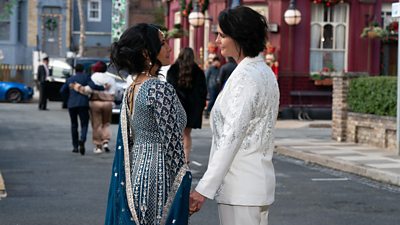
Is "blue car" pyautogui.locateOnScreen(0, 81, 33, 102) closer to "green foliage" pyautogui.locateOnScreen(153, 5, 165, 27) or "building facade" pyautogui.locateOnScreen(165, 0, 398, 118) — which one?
"building facade" pyautogui.locateOnScreen(165, 0, 398, 118)

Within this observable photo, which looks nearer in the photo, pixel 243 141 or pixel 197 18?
pixel 243 141

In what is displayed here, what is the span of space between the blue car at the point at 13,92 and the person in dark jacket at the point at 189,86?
23.0 meters

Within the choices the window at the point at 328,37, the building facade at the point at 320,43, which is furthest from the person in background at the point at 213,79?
the window at the point at 328,37

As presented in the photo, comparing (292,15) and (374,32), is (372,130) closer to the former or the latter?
(292,15)

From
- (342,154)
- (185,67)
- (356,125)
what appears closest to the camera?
(185,67)

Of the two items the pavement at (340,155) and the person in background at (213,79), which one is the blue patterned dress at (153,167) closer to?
the pavement at (340,155)

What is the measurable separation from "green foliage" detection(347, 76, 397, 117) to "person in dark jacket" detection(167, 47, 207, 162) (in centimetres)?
465

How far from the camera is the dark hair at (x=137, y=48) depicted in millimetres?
4840

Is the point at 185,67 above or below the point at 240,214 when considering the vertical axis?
above

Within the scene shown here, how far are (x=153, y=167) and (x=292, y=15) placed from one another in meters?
20.1

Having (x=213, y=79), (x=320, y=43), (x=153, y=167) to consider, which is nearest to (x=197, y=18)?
(x=213, y=79)

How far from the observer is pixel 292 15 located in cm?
2456

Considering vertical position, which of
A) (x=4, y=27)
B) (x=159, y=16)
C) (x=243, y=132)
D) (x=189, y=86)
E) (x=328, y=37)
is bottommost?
(x=189, y=86)

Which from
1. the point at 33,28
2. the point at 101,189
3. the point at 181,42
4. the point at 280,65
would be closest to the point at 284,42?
the point at 280,65
